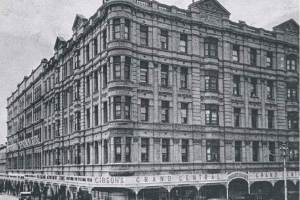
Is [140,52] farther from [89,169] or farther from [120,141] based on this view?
[89,169]

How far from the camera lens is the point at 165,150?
3472cm

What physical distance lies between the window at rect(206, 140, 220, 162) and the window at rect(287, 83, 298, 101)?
34.0 feet

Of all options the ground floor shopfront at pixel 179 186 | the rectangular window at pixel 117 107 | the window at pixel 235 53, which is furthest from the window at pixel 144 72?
the window at pixel 235 53

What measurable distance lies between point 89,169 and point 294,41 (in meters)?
24.3

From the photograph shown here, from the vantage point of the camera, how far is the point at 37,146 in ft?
191

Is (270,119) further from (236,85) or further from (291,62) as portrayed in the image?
(291,62)

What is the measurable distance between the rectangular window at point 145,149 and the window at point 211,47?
32.5 ft

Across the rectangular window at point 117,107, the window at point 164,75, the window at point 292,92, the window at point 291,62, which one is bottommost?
the rectangular window at point 117,107

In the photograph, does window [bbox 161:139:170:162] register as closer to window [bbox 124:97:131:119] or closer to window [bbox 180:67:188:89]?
window [bbox 124:97:131:119]

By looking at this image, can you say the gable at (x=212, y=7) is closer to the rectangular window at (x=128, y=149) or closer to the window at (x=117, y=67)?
the window at (x=117, y=67)

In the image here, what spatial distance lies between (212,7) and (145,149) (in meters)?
14.6

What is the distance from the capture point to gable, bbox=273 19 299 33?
43.3 metres

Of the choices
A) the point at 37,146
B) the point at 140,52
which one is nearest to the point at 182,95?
the point at 140,52

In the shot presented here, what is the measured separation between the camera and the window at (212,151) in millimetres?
37000
